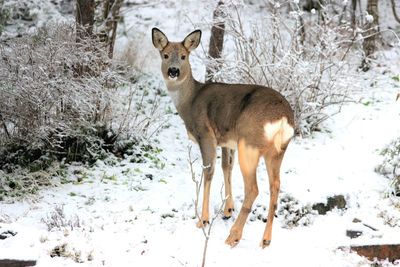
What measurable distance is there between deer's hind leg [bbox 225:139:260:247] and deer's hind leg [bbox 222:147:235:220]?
2.47ft

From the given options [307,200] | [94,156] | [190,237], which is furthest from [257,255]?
[94,156]

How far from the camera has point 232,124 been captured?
7676 millimetres

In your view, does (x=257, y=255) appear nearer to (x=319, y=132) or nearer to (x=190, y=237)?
(x=190, y=237)

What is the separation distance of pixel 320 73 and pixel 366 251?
4.16m

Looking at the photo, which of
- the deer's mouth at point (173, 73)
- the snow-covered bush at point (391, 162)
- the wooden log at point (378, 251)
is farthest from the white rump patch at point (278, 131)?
the snow-covered bush at point (391, 162)

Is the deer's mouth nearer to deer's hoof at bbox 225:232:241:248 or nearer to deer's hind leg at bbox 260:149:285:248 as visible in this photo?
deer's hind leg at bbox 260:149:285:248

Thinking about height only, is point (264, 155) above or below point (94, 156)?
above

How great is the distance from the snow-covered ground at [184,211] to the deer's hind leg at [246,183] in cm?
14

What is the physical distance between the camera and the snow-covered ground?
23.0ft

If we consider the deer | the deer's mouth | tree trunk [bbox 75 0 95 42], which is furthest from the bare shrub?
tree trunk [bbox 75 0 95 42]

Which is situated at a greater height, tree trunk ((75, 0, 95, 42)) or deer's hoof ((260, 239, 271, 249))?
tree trunk ((75, 0, 95, 42))

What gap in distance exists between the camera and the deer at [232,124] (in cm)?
721

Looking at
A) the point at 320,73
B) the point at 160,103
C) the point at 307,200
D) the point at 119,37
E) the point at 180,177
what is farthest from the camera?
the point at 119,37

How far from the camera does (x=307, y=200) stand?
27.8 feet
